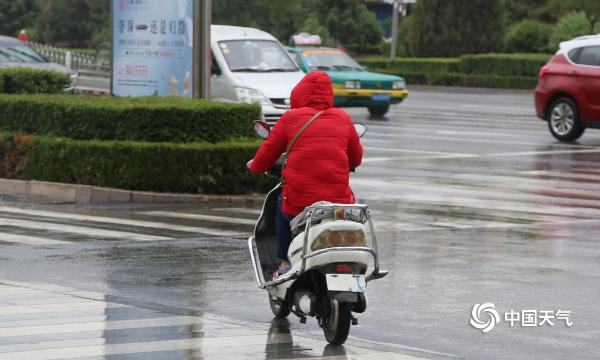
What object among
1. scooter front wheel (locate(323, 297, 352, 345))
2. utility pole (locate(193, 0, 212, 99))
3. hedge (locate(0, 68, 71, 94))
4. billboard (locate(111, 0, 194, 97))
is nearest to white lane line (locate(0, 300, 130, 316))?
scooter front wheel (locate(323, 297, 352, 345))

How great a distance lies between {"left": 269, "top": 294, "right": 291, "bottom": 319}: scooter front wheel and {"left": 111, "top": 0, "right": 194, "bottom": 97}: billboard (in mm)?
11093

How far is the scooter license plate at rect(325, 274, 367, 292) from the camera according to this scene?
27.1ft

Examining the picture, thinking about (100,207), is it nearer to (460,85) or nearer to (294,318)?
(294,318)

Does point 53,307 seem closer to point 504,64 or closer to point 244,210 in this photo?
point 244,210

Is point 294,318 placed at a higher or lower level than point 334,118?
lower

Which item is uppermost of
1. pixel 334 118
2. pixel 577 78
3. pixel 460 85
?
pixel 334 118

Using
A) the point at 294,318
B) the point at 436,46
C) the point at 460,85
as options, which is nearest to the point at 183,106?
the point at 294,318

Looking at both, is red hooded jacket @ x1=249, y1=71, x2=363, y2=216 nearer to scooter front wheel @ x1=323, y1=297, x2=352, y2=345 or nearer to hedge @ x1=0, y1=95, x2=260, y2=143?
scooter front wheel @ x1=323, y1=297, x2=352, y2=345

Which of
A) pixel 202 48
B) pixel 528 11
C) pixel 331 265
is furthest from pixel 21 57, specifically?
pixel 528 11

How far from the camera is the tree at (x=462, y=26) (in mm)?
58125

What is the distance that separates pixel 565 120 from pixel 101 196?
36.1 ft

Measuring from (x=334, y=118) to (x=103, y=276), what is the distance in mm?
2956

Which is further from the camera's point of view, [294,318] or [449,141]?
[449,141]

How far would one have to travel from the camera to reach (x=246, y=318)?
936 centimetres
